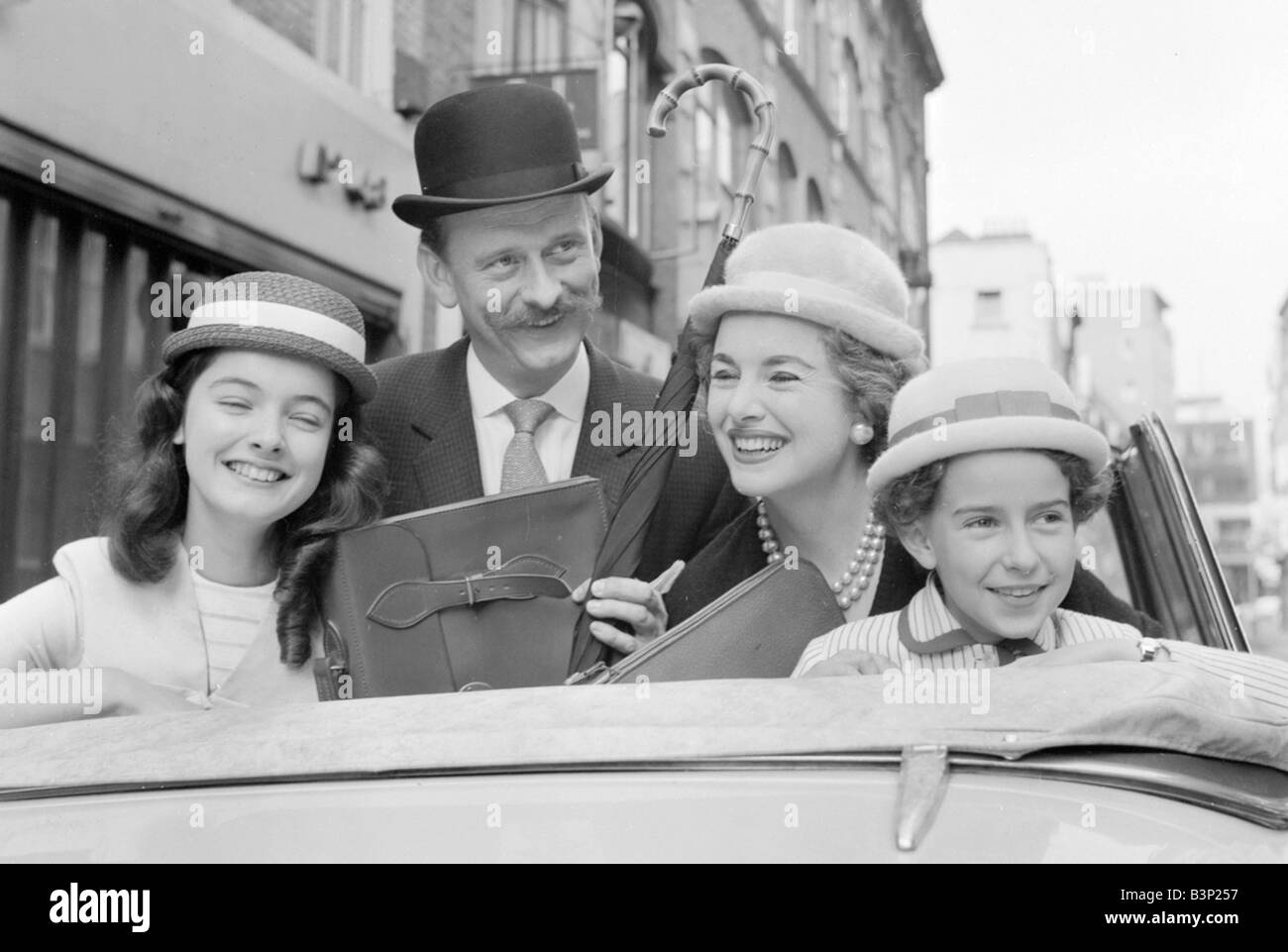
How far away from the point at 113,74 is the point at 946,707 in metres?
2.60

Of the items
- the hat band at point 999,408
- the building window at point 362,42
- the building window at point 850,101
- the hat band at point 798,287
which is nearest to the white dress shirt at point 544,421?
the hat band at point 798,287

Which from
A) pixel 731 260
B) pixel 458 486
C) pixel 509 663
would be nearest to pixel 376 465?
pixel 458 486

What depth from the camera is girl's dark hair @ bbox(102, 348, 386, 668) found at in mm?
2078

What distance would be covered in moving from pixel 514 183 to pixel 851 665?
103cm

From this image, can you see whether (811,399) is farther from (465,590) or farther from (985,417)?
(465,590)

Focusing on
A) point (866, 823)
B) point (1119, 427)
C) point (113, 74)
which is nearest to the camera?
→ point (866, 823)

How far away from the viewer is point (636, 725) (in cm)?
135

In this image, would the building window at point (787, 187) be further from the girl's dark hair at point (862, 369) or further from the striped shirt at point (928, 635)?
the striped shirt at point (928, 635)

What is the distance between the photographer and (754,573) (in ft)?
7.44

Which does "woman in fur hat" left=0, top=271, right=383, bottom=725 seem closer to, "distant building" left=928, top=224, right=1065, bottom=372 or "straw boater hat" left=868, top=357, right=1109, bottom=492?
"straw boater hat" left=868, top=357, right=1109, bottom=492

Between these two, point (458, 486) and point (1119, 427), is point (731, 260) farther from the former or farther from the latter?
point (1119, 427)
